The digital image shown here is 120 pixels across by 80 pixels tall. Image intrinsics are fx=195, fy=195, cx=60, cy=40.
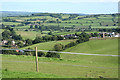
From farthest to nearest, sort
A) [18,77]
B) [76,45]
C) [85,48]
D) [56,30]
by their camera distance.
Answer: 1. [56,30]
2. [76,45]
3. [85,48]
4. [18,77]

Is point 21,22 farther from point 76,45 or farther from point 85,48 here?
point 85,48

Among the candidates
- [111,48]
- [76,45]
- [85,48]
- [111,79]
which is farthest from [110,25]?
[111,79]

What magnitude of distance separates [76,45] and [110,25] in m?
24.0

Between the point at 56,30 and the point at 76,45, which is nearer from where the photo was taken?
the point at 76,45

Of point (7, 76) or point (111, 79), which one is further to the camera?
point (111, 79)

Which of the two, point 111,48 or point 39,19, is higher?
point 39,19

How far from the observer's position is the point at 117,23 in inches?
2077

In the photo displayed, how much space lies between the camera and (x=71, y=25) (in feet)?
205

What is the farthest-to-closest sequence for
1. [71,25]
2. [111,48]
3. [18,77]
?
1. [71,25]
2. [111,48]
3. [18,77]

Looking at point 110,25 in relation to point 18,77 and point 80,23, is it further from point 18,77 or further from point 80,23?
point 18,77

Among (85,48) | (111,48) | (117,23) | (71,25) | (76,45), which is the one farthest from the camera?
(71,25)

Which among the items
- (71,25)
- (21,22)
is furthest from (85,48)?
(21,22)

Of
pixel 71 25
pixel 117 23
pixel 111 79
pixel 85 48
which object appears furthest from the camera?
pixel 71 25

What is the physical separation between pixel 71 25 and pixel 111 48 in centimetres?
4171
